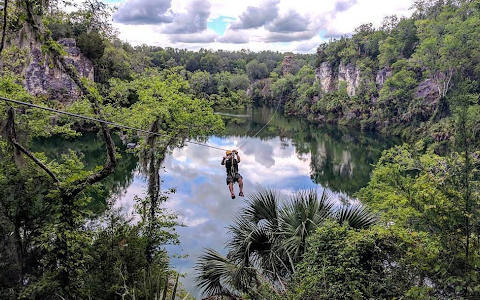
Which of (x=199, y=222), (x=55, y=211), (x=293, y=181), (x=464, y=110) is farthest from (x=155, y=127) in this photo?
(x=293, y=181)

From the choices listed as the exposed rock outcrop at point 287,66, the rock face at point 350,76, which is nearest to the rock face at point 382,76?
the rock face at point 350,76

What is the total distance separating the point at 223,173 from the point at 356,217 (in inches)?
831

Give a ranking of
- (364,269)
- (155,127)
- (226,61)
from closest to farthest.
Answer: (364,269), (155,127), (226,61)

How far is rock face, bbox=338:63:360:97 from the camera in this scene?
206 ft

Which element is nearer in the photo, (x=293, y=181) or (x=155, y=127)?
(x=155, y=127)

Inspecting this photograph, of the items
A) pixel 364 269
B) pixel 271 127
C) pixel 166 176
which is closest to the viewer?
pixel 364 269

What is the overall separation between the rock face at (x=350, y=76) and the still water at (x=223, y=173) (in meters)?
16.7

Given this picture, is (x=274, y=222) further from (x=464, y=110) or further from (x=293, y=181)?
(x=293, y=181)

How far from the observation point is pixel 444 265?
3809 mm

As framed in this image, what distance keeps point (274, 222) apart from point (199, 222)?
11953 millimetres

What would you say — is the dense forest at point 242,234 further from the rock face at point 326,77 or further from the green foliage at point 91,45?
the rock face at point 326,77

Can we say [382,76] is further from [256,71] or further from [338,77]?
[256,71]

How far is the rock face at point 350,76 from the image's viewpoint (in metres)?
62.9

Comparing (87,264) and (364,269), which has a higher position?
(364,269)
